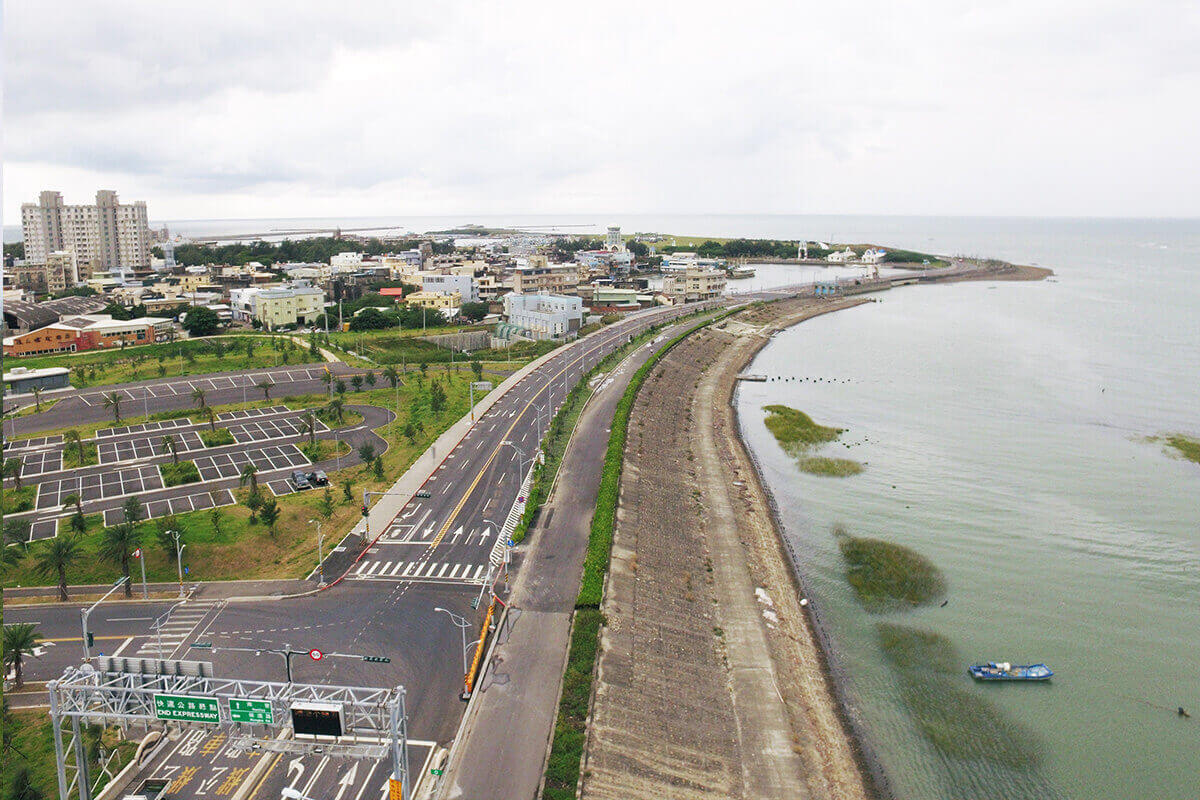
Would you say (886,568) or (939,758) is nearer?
(939,758)

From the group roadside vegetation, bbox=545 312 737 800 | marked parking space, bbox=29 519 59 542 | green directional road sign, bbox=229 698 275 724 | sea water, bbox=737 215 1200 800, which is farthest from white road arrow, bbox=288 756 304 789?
marked parking space, bbox=29 519 59 542

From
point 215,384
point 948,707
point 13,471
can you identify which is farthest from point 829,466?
point 215,384

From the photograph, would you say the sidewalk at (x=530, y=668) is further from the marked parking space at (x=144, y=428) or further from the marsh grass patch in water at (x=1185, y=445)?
the marsh grass patch in water at (x=1185, y=445)

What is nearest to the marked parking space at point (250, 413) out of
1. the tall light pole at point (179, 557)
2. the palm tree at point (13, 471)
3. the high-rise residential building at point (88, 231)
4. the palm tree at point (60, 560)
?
the palm tree at point (13, 471)

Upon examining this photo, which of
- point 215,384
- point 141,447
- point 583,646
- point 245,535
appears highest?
point 215,384

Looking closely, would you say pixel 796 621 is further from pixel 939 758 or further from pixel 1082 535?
pixel 1082 535

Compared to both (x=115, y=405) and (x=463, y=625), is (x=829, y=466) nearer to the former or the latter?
(x=463, y=625)

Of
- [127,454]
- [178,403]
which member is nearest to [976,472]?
[127,454]
